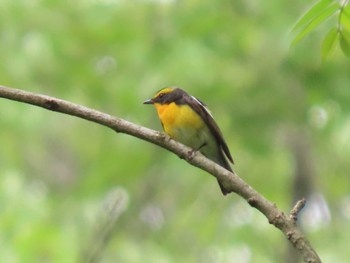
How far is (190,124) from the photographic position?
3.96m

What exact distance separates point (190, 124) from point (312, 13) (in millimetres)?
1767

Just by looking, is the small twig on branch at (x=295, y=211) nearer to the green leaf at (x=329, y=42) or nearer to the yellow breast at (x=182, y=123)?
the green leaf at (x=329, y=42)

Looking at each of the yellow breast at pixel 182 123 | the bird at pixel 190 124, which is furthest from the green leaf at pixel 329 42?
the yellow breast at pixel 182 123

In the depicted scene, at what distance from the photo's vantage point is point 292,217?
2273 mm

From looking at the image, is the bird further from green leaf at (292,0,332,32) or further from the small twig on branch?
green leaf at (292,0,332,32)

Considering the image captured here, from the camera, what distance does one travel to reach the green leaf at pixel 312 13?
2199mm

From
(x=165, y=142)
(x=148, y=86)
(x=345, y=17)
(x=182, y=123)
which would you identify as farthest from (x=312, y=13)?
(x=148, y=86)

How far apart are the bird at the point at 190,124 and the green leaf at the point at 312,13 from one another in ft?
5.15

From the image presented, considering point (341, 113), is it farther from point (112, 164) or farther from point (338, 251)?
point (338, 251)

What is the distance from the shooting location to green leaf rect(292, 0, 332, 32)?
220 centimetres

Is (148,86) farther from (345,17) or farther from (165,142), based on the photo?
(345,17)

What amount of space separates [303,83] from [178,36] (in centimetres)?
105

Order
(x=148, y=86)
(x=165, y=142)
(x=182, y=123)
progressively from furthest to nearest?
(x=148, y=86) < (x=182, y=123) < (x=165, y=142)

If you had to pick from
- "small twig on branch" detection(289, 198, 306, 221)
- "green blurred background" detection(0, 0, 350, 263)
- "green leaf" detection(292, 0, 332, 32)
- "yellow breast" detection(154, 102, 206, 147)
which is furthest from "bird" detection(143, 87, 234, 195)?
"green blurred background" detection(0, 0, 350, 263)
